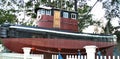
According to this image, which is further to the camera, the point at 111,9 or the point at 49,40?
the point at 111,9

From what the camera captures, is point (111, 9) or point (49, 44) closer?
point (49, 44)

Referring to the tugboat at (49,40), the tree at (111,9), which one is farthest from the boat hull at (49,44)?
the tree at (111,9)

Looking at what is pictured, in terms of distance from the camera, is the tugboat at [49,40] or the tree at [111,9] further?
the tree at [111,9]

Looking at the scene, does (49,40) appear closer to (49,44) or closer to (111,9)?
(49,44)

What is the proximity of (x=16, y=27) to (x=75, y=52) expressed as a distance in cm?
295

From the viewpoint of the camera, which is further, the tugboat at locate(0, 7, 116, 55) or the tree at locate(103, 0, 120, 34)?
the tree at locate(103, 0, 120, 34)

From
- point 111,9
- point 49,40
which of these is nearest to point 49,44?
point 49,40

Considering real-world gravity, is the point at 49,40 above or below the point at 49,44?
above

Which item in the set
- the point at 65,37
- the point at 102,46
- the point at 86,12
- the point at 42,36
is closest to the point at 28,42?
the point at 42,36

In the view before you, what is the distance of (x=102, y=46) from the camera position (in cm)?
1116

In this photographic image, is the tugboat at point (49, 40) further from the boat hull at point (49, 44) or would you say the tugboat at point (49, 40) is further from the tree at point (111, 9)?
the tree at point (111, 9)

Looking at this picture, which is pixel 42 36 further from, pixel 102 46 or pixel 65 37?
pixel 102 46

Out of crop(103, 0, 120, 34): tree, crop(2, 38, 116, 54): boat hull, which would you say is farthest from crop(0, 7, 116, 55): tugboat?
crop(103, 0, 120, 34): tree

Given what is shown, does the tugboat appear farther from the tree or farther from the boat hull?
the tree
